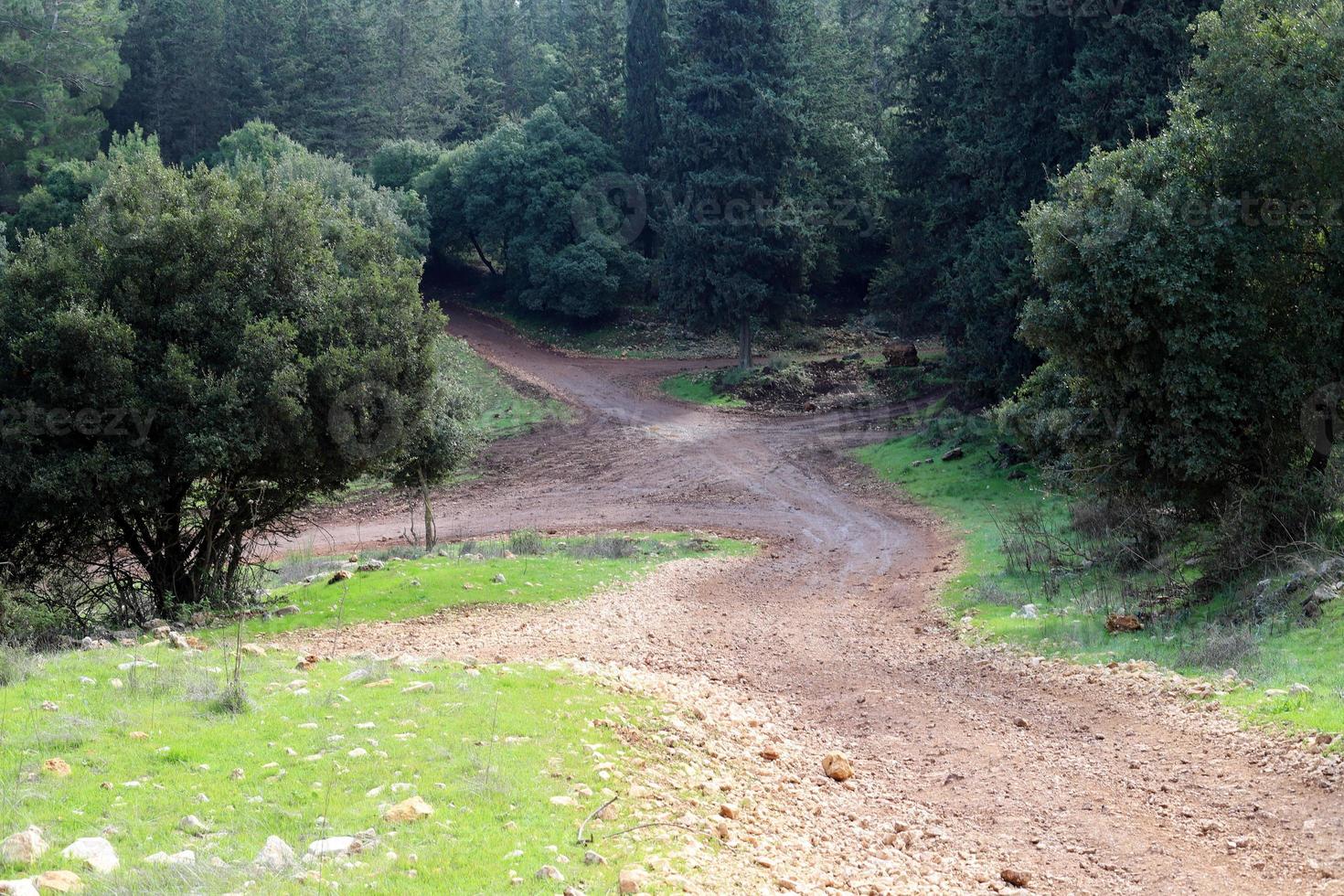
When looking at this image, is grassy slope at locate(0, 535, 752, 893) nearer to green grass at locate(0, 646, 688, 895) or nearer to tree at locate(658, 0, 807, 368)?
green grass at locate(0, 646, 688, 895)

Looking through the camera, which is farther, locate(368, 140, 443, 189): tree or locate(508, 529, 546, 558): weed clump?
locate(368, 140, 443, 189): tree

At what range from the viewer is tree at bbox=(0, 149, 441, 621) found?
14062 mm

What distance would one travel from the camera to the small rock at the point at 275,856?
236 inches

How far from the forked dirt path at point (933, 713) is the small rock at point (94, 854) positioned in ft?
13.9

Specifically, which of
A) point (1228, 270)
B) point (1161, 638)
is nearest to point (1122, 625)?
point (1161, 638)

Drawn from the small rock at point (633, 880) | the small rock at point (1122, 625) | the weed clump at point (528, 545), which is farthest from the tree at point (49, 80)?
the small rock at point (633, 880)

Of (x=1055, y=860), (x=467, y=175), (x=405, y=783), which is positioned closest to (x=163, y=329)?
(x=405, y=783)

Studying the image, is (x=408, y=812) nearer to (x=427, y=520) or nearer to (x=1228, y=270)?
(x=1228, y=270)

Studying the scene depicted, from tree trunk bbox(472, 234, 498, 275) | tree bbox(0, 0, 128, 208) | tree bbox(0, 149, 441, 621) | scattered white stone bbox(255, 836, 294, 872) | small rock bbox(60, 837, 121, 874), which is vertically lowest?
scattered white stone bbox(255, 836, 294, 872)

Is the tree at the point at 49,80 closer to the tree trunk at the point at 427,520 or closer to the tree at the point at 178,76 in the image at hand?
the tree at the point at 178,76

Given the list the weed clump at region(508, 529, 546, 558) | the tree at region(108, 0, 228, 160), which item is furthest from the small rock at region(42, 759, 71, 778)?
the tree at region(108, 0, 228, 160)

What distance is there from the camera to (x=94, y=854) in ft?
19.2

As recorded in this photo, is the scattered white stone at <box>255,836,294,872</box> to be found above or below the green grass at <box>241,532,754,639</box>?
above

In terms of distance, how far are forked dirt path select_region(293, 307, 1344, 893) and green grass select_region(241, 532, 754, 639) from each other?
0.71m
